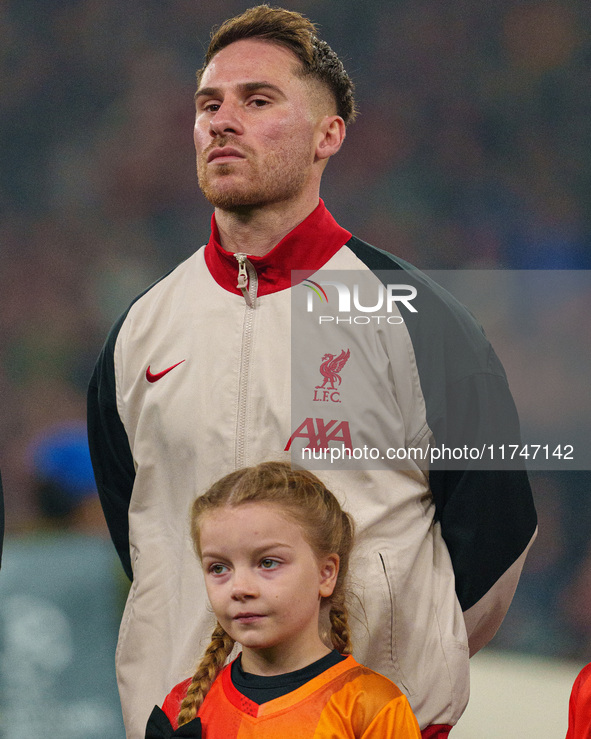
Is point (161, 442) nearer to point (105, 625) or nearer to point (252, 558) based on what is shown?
point (252, 558)

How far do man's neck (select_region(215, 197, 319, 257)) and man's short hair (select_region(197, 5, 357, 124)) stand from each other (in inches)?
9.9

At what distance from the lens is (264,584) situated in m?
1.30

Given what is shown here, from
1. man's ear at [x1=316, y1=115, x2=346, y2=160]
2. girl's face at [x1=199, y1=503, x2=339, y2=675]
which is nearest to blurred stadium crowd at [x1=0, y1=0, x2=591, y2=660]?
man's ear at [x1=316, y1=115, x2=346, y2=160]

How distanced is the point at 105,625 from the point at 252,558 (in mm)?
1585

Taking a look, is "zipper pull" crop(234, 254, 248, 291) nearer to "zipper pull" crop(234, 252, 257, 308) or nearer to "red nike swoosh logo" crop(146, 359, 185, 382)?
"zipper pull" crop(234, 252, 257, 308)

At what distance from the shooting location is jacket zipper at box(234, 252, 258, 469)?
61.2 inches

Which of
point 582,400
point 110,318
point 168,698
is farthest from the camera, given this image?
point 110,318

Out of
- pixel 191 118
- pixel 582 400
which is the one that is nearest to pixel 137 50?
pixel 191 118

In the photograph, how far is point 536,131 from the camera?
2.69m

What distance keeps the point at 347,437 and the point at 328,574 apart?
0.26 meters

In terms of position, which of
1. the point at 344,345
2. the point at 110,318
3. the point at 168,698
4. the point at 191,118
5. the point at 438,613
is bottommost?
the point at 168,698

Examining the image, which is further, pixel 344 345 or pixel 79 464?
pixel 79 464

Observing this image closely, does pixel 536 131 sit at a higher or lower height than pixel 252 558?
higher

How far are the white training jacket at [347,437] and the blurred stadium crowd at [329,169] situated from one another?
3.73ft
